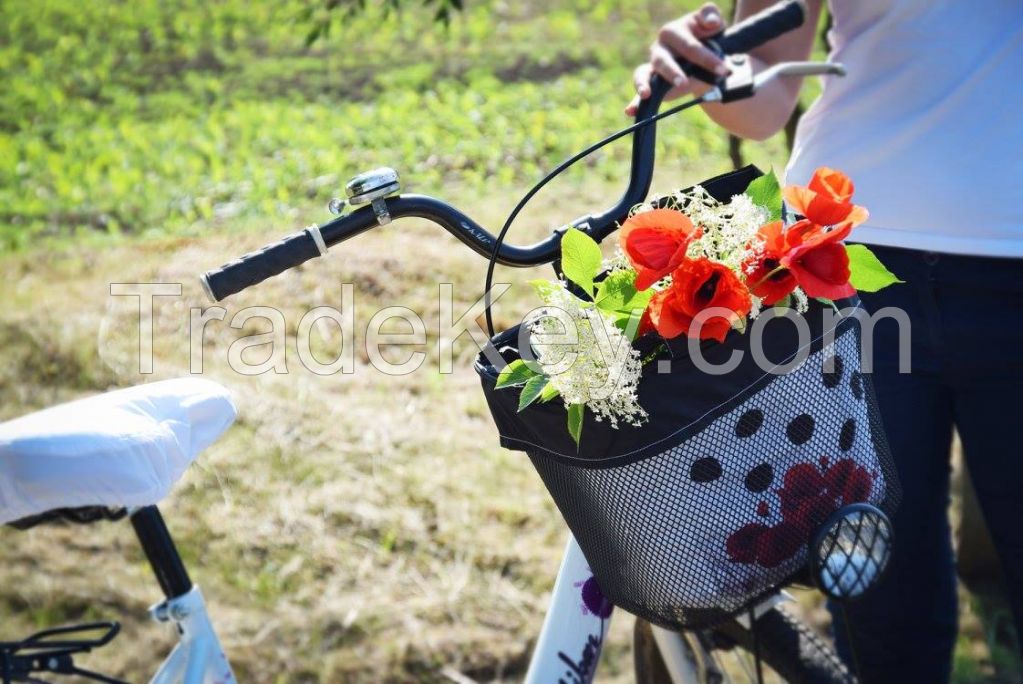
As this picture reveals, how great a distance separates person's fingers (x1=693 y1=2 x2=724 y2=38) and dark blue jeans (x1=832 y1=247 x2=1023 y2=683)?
45cm

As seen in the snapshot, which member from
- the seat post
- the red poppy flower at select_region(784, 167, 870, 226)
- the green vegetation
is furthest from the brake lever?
the green vegetation

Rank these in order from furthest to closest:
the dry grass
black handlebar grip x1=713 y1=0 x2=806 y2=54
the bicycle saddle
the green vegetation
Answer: the green vegetation, the dry grass, black handlebar grip x1=713 y1=0 x2=806 y2=54, the bicycle saddle

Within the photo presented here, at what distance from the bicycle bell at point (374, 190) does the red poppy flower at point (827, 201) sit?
1.63ft

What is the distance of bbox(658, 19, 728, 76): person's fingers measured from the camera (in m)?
1.74

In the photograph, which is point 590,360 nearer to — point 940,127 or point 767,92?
point 940,127

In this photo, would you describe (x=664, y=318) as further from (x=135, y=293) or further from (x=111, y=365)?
(x=135, y=293)

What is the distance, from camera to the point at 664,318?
1.20m

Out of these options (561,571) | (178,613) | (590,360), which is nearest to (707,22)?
(590,360)

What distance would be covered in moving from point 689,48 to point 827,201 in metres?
0.61

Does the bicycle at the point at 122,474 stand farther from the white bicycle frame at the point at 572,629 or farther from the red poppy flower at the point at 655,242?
the red poppy flower at the point at 655,242

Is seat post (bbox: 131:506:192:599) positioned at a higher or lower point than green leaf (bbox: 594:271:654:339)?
lower

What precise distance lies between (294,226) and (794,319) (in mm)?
4127

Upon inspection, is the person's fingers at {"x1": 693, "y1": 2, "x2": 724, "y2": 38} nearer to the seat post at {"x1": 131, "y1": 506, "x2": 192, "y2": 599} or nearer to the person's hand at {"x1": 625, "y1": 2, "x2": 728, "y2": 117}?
the person's hand at {"x1": 625, "y1": 2, "x2": 728, "y2": 117}

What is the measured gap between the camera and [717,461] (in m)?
1.29
